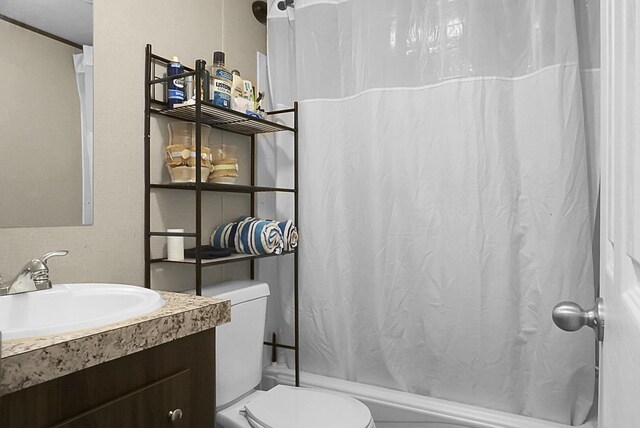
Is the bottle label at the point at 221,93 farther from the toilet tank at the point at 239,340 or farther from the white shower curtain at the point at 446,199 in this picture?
the toilet tank at the point at 239,340

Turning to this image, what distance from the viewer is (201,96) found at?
4.86 ft

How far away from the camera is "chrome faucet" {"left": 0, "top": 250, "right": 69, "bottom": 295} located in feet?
3.47

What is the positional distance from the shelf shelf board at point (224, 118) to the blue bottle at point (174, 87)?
1.4 inches

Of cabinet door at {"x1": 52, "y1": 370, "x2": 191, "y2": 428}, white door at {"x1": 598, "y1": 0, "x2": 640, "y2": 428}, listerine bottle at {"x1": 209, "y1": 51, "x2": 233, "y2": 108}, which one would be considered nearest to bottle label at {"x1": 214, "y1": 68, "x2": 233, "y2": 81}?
listerine bottle at {"x1": 209, "y1": 51, "x2": 233, "y2": 108}

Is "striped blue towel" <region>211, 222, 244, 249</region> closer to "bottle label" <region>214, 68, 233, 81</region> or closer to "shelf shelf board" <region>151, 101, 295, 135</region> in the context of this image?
"shelf shelf board" <region>151, 101, 295, 135</region>

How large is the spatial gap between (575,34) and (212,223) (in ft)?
4.90

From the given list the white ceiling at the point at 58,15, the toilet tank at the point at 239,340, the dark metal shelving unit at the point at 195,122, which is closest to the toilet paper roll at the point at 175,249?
the dark metal shelving unit at the point at 195,122

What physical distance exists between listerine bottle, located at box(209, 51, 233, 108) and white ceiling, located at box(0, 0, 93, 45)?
40 centimetres

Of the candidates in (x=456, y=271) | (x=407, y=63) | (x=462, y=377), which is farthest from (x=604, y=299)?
(x=407, y=63)

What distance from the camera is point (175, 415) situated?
97 centimetres

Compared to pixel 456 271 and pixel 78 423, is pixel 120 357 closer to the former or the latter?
pixel 78 423

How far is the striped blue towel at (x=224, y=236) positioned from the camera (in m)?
1.74

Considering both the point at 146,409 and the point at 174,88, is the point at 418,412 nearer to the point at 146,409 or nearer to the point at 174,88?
the point at 146,409

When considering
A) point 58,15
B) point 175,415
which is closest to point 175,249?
point 175,415
